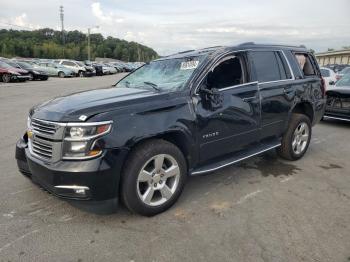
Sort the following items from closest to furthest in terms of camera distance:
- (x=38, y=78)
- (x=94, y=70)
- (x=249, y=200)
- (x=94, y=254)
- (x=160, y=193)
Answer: (x=94, y=254)
(x=160, y=193)
(x=249, y=200)
(x=38, y=78)
(x=94, y=70)

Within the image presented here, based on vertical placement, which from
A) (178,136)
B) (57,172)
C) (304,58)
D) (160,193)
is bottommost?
(160,193)

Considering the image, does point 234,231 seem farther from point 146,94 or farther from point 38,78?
point 38,78

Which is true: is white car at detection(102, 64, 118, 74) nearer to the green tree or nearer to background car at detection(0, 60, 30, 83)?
background car at detection(0, 60, 30, 83)

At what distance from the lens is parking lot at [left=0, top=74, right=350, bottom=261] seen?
3.08 m

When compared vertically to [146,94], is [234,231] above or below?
below

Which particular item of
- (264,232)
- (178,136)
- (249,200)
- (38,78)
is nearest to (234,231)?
(264,232)

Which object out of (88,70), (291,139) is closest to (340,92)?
(291,139)

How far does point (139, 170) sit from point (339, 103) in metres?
7.26

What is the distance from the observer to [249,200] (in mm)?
4199

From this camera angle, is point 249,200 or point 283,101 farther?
point 283,101

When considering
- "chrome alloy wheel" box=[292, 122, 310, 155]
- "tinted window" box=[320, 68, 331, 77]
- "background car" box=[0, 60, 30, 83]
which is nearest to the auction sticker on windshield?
"chrome alloy wheel" box=[292, 122, 310, 155]

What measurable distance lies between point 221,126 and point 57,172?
201cm

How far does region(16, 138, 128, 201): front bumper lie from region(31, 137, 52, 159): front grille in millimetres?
90

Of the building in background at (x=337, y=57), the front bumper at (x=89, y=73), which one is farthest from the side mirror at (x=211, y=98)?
the building in background at (x=337, y=57)
